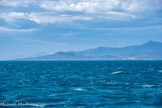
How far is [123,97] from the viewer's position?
40438mm

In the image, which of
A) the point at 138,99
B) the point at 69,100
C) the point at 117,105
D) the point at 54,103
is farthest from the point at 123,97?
the point at 54,103

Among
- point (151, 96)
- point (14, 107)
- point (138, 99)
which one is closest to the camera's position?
point (14, 107)

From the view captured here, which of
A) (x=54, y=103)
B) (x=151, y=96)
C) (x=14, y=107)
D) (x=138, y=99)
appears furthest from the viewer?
(x=151, y=96)

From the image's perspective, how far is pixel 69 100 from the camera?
3794cm

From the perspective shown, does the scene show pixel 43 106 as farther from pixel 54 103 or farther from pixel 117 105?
pixel 117 105

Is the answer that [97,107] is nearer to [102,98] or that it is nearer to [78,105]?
[78,105]

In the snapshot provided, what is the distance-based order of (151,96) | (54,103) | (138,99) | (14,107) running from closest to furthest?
(14,107) < (54,103) < (138,99) < (151,96)

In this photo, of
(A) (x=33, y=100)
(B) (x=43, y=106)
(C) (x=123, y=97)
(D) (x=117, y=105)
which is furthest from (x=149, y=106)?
(A) (x=33, y=100)

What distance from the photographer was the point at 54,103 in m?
35.7

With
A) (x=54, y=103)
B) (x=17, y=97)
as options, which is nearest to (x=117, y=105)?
(x=54, y=103)

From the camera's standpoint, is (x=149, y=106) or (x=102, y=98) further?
(x=102, y=98)

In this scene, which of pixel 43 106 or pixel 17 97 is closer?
pixel 43 106

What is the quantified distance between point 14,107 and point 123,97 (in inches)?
635

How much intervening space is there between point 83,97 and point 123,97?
5921mm
